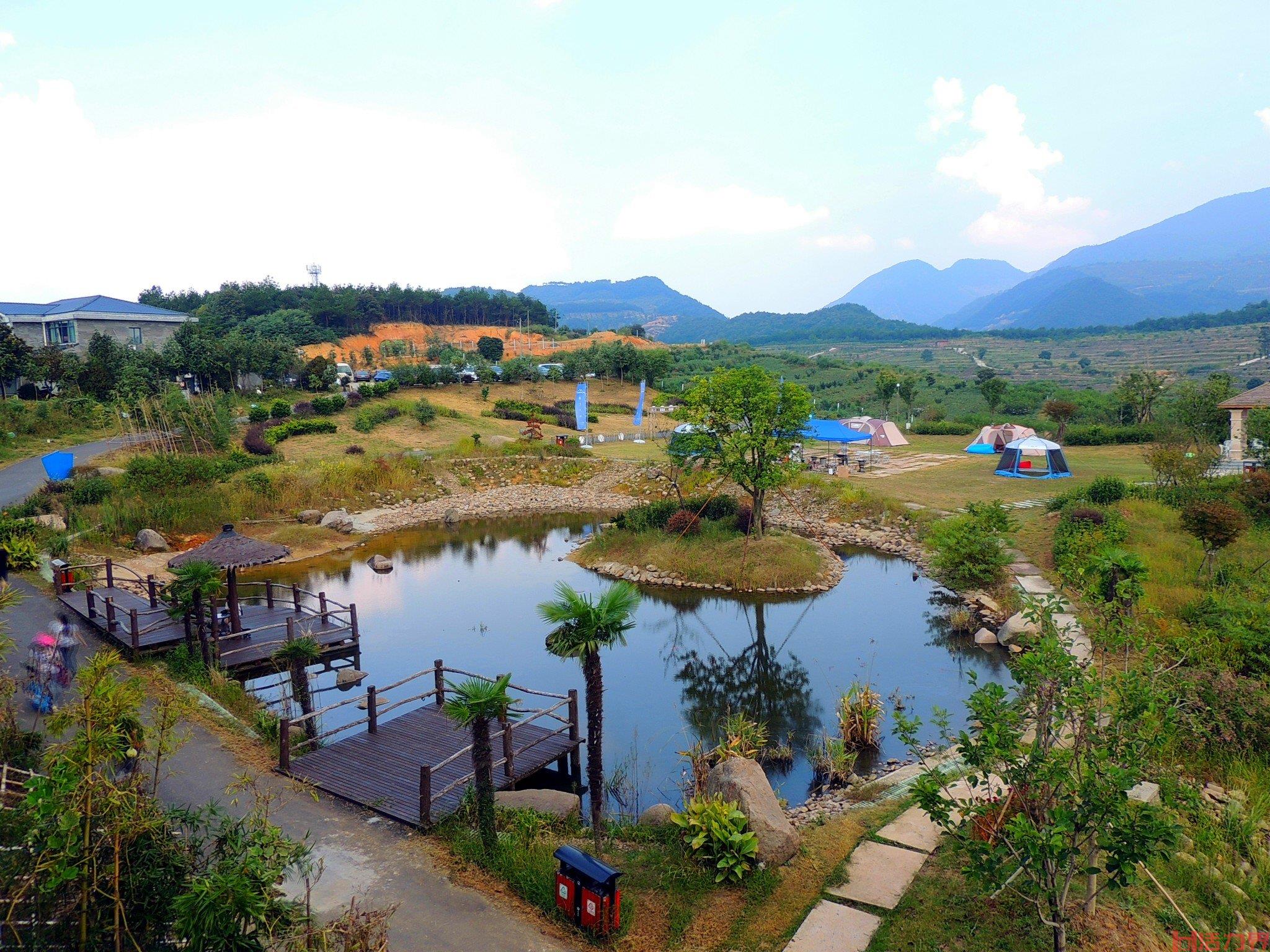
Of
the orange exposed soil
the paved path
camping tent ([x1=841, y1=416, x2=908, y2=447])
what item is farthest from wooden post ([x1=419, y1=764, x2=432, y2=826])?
the orange exposed soil

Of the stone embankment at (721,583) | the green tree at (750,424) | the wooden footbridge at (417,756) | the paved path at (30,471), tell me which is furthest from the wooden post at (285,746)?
the paved path at (30,471)

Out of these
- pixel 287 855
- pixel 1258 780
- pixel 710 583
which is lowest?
pixel 710 583

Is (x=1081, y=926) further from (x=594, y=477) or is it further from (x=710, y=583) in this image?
(x=594, y=477)

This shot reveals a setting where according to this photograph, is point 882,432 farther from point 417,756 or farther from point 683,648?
point 417,756

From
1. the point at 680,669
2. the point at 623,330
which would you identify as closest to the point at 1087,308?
the point at 623,330

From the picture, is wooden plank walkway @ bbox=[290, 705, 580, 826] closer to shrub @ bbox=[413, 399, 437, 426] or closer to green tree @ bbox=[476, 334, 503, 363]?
shrub @ bbox=[413, 399, 437, 426]
